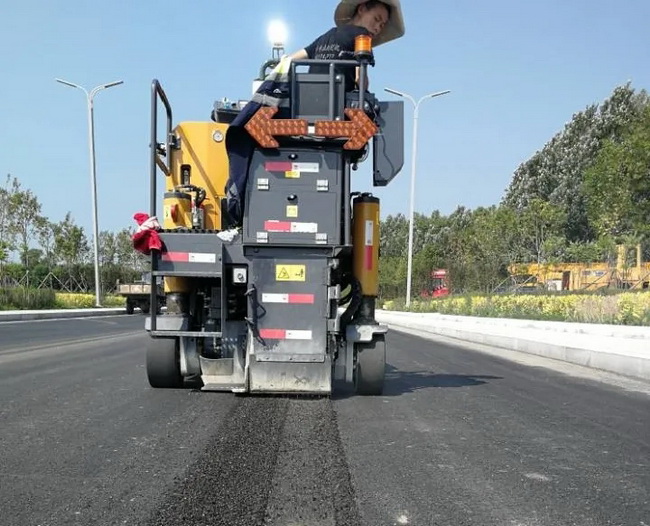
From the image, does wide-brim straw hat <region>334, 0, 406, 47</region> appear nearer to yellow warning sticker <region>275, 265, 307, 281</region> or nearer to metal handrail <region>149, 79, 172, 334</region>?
metal handrail <region>149, 79, 172, 334</region>

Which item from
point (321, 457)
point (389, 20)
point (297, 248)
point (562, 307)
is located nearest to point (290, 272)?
point (297, 248)

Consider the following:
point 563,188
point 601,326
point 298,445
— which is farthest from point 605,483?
point 563,188

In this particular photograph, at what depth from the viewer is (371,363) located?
6559 millimetres

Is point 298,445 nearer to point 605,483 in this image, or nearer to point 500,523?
point 500,523

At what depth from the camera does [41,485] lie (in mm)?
3605

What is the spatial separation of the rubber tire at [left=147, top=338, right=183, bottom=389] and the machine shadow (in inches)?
69.4

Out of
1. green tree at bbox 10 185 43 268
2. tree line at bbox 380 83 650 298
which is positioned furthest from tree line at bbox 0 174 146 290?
tree line at bbox 380 83 650 298

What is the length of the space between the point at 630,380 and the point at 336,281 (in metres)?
5.29

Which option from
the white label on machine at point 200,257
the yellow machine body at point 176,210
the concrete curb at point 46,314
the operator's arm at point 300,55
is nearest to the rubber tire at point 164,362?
the white label on machine at point 200,257

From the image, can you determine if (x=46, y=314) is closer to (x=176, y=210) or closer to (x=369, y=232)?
(x=176, y=210)

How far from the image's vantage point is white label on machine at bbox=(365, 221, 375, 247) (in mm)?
6508

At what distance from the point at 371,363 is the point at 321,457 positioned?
7.80 feet

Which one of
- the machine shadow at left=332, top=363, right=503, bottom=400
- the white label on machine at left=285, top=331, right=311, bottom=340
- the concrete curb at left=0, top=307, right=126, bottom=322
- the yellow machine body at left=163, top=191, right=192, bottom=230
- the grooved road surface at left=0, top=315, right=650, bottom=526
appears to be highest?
the yellow machine body at left=163, top=191, right=192, bottom=230

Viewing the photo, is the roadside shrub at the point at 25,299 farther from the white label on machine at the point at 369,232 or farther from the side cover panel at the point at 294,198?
the white label on machine at the point at 369,232
